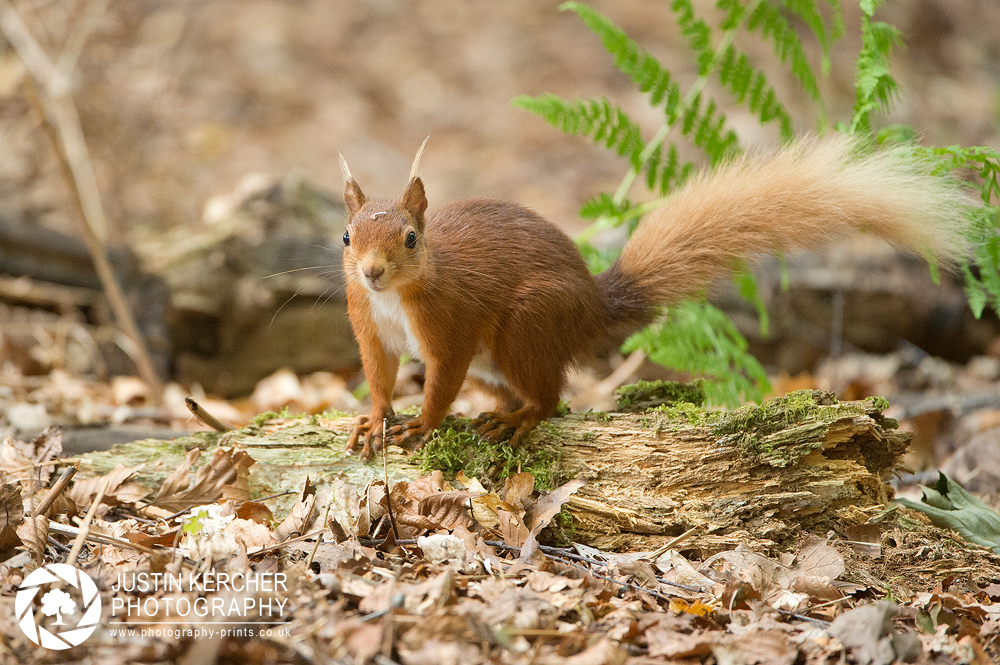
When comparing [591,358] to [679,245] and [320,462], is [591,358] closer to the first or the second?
[679,245]

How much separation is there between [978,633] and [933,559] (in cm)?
55

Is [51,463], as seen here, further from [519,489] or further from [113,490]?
[519,489]

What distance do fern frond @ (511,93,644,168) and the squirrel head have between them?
116 centimetres

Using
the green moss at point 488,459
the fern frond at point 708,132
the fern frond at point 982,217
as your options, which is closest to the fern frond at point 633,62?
the fern frond at point 708,132

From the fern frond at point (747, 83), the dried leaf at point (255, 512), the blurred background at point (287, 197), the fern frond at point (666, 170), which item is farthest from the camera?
the blurred background at point (287, 197)

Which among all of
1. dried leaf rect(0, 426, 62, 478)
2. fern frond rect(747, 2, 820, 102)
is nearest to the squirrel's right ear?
dried leaf rect(0, 426, 62, 478)

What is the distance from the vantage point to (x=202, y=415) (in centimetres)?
301

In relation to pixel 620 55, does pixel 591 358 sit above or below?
below

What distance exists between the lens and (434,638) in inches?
76.6

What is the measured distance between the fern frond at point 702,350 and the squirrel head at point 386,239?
4.02 feet

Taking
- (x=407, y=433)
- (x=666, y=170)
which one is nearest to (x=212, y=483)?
(x=407, y=433)

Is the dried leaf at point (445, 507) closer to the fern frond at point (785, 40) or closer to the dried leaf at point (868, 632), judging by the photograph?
the dried leaf at point (868, 632)

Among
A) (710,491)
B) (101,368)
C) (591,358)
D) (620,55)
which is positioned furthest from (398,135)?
(710,491)

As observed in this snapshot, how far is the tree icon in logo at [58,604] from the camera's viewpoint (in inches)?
76.7
